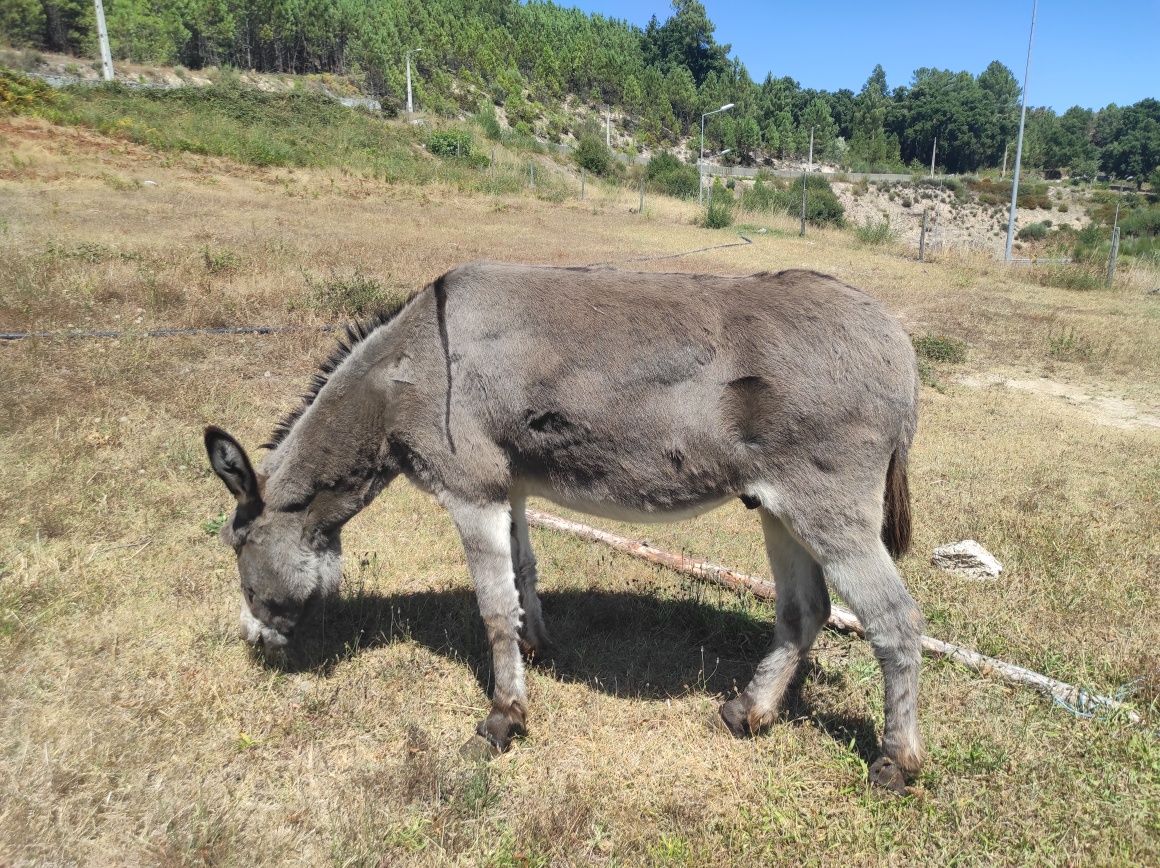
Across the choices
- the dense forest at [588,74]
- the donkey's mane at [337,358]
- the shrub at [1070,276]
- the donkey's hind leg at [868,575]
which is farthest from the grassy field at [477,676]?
the dense forest at [588,74]

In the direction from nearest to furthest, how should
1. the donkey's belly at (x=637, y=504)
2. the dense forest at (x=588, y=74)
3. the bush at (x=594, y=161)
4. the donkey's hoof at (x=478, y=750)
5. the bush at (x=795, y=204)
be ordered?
the donkey's belly at (x=637, y=504) < the donkey's hoof at (x=478, y=750) < the bush at (x=795, y=204) < the bush at (x=594, y=161) < the dense forest at (x=588, y=74)

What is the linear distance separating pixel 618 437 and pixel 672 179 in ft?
155

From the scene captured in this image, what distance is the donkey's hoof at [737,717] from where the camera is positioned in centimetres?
383

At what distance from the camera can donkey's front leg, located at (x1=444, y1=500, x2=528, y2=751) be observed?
366 cm

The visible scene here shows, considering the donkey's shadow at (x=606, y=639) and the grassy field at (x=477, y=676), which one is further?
the donkey's shadow at (x=606, y=639)

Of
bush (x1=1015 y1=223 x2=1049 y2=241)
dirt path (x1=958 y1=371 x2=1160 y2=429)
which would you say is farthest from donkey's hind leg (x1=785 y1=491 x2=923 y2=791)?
bush (x1=1015 y1=223 x2=1049 y2=241)

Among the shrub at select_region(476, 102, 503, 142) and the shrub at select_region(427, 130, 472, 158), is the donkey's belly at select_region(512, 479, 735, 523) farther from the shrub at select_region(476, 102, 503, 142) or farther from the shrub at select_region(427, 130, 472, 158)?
the shrub at select_region(476, 102, 503, 142)

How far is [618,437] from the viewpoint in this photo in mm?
3451

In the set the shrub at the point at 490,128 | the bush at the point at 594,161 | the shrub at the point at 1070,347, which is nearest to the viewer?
the shrub at the point at 1070,347

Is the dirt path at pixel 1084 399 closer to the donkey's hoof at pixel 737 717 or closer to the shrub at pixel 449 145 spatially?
the donkey's hoof at pixel 737 717

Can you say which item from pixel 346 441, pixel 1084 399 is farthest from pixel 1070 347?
pixel 346 441

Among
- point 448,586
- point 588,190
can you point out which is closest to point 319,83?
point 588,190

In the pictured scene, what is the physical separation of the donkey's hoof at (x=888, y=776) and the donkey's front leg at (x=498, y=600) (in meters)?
1.76

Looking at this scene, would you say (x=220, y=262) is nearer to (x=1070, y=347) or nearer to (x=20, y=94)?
(x=1070, y=347)
